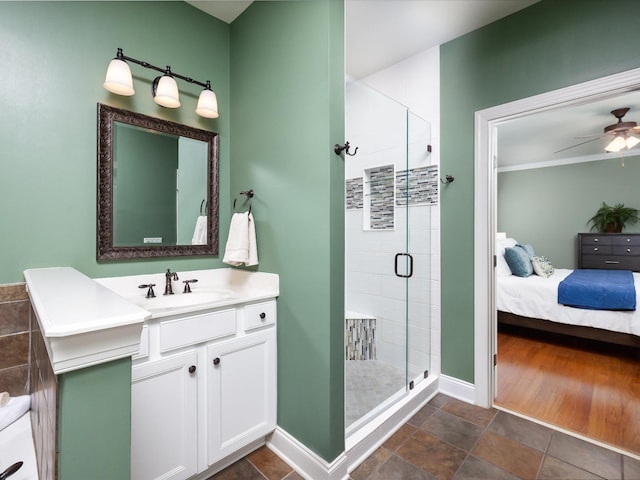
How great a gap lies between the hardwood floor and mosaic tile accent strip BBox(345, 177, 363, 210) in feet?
5.83

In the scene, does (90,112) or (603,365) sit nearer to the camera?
(90,112)

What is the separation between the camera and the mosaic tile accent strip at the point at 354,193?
8.16ft

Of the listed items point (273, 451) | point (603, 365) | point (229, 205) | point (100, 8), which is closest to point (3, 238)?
point (229, 205)

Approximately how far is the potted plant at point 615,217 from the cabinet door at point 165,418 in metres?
6.57

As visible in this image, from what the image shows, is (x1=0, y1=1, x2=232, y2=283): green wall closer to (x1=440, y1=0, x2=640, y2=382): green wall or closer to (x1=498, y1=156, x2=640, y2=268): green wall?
(x1=440, y1=0, x2=640, y2=382): green wall

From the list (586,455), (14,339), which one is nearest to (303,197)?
(14,339)

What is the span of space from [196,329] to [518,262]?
4012 mm

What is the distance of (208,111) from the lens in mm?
1886

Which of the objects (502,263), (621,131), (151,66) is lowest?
(502,263)

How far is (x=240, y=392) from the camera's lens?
1.57 m

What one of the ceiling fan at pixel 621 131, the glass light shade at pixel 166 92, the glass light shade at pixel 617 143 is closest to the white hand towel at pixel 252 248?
the glass light shade at pixel 166 92

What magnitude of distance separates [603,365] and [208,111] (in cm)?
391

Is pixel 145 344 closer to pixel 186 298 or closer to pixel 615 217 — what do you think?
pixel 186 298

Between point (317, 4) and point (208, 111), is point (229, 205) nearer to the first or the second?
point (208, 111)
